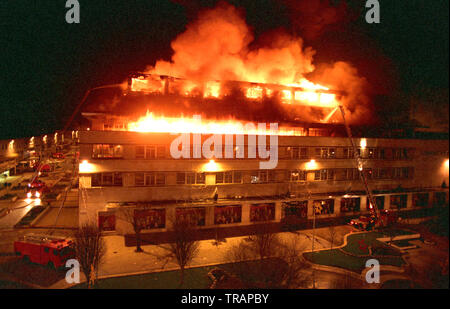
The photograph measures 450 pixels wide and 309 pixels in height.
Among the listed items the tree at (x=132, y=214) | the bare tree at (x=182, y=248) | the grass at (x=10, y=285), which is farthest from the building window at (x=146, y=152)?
the grass at (x=10, y=285)

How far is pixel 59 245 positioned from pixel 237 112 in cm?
1965

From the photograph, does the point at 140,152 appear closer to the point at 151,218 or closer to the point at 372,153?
the point at 151,218

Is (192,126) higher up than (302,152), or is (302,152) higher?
(192,126)

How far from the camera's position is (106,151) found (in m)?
20.9

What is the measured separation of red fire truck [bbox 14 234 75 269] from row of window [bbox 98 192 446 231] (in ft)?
14.6

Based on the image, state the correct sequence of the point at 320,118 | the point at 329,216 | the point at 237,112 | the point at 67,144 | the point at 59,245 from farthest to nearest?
the point at 67,144 < the point at 320,118 < the point at 237,112 < the point at 329,216 < the point at 59,245

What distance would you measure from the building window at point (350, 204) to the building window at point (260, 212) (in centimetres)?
830

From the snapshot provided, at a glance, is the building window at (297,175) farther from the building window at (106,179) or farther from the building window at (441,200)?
the building window at (106,179)

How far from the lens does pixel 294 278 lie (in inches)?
435

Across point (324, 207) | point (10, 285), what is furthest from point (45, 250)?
point (324, 207)

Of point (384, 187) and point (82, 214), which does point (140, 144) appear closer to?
point (82, 214)

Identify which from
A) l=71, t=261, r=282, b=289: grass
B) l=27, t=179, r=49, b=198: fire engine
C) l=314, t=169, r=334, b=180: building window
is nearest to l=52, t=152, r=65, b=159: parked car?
l=27, t=179, r=49, b=198: fire engine

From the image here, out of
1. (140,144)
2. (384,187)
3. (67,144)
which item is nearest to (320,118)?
(384,187)

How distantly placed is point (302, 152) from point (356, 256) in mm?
11120
